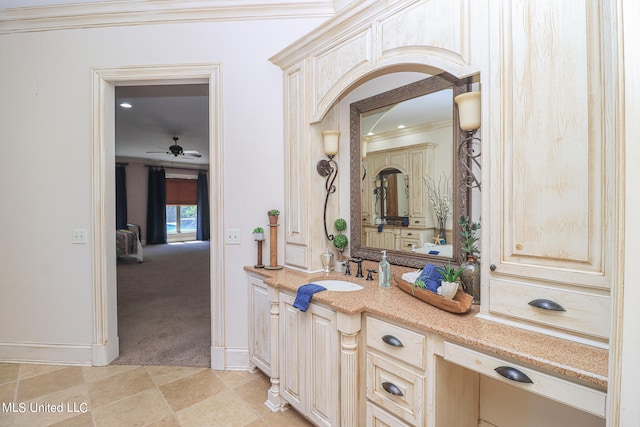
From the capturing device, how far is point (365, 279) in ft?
6.70

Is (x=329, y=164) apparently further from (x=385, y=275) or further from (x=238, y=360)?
(x=238, y=360)

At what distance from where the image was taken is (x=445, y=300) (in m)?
1.39

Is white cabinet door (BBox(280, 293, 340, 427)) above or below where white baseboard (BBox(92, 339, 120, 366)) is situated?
above

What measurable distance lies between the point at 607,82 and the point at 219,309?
2588mm

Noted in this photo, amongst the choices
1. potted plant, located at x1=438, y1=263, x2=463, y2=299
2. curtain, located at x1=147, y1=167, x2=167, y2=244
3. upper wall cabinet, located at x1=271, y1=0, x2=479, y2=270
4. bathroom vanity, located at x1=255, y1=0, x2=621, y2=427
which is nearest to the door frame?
upper wall cabinet, located at x1=271, y1=0, x2=479, y2=270

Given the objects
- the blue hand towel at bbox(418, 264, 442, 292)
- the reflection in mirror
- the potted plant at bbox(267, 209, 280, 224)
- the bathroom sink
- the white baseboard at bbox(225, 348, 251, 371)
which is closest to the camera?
the blue hand towel at bbox(418, 264, 442, 292)

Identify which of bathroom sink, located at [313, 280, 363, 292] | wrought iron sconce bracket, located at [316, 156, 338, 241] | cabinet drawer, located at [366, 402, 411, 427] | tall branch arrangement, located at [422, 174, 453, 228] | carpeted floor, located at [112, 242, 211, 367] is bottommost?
carpeted floor, located at [112, 242, 211, 367]

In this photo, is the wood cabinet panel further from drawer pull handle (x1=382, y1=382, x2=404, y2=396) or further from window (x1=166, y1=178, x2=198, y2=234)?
window (x1=166, y1=178, x2=198, y2=234)

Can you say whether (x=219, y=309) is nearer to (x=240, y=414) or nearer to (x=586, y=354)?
(x=240, y=414)

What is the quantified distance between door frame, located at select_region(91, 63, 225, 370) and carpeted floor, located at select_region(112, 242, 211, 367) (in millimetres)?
293

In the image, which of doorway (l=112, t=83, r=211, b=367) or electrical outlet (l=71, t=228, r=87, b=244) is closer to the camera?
electrical outlet (l=71, t=228, r=87, b=244)

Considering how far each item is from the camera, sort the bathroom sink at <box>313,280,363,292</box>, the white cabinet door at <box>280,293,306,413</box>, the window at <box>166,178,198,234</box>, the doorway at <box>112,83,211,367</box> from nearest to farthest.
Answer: the white cabinet door at <box>280,293,306,413</box>
the bathroom sink at <box>313,280,363,292</box>
the doorway at <box>112,83,211,367</box>
the window at <box>166,178,198,234</box>

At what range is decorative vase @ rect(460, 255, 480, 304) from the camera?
1466 mm

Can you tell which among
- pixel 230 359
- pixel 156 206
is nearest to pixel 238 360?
pixel 230 359
